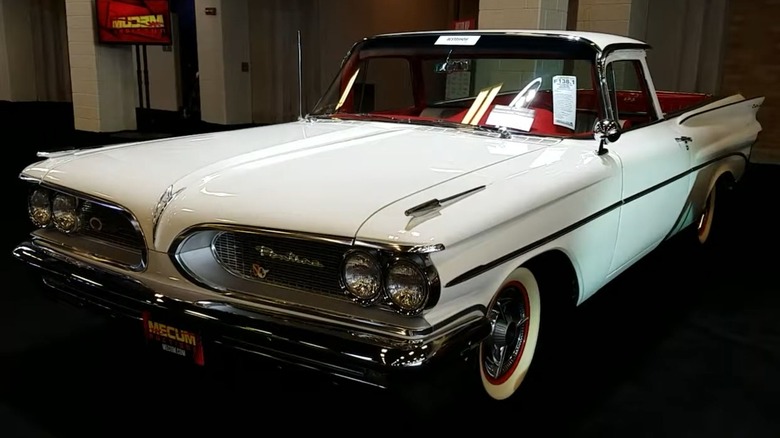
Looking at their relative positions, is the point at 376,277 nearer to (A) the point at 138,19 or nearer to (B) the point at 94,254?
(B) the point at 94,254

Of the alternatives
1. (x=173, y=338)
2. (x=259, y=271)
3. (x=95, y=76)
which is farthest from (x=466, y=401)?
(x=95, y=76)

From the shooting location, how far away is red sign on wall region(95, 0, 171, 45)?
10.4 meters

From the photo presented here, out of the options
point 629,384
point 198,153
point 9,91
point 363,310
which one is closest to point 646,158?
point 629,384

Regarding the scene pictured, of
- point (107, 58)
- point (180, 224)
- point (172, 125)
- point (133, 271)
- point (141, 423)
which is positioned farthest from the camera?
point (172, 125)

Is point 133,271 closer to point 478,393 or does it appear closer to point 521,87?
point 478,393

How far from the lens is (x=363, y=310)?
2045 millimetres

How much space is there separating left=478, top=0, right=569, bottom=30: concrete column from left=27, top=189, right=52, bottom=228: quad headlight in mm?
4986

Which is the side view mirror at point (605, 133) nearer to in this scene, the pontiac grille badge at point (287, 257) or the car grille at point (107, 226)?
the pontiac grille badge at point (287, 257)

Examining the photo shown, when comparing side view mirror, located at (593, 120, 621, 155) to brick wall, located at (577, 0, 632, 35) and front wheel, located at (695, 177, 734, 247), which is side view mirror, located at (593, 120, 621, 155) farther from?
brick wall, located at (577, 0, 632, 35)

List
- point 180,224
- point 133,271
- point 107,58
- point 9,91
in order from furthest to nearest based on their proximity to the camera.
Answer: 1. point 9,91
2. point 107,58
3. point 133,271
4. point 180,224

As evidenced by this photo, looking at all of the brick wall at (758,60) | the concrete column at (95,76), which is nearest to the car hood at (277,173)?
the brick wall at (758,60)

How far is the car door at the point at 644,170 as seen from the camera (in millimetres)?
3094

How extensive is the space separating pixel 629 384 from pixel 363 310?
1.50 meters

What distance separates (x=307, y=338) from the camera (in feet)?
6.59
